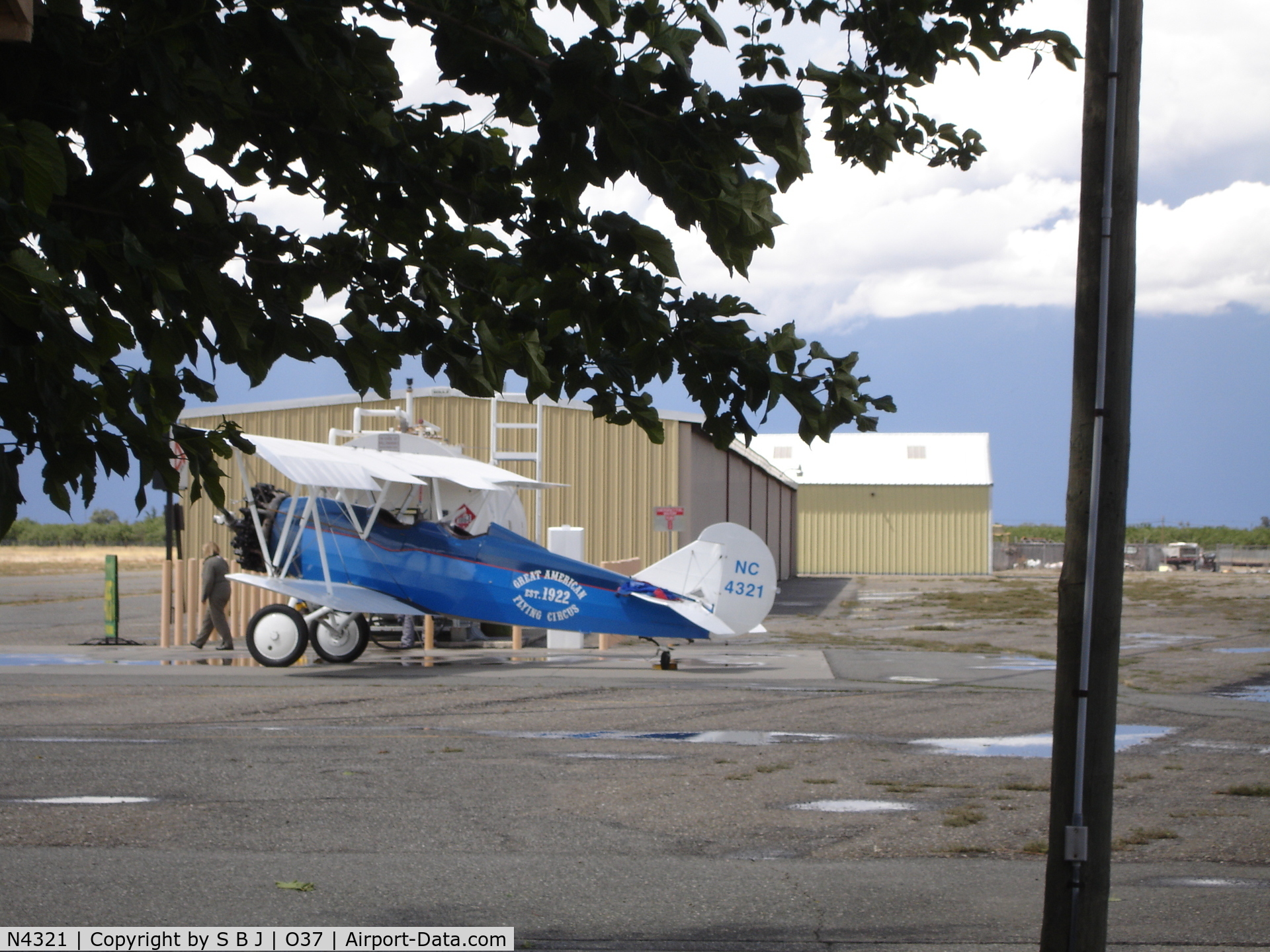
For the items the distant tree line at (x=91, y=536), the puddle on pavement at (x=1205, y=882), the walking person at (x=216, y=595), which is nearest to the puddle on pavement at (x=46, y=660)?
the walking person at (x=216, y=595)

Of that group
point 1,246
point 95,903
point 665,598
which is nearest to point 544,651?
point 665,598

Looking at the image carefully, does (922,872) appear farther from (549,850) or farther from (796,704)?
(796,704)

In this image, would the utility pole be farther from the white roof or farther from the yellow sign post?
the white roof

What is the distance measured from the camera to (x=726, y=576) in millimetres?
15094

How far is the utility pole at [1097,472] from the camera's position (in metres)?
3.90

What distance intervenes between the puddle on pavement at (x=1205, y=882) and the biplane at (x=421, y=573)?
30.6 ft

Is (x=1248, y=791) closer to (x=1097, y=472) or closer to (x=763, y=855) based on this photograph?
(x=763, y=855)

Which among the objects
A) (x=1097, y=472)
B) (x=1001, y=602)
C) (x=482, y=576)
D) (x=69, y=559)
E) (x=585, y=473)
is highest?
(x=585, y=473)

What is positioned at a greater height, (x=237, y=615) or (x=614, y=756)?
(x=237, y=615)

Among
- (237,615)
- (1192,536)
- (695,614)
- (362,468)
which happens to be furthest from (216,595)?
(1192,536)

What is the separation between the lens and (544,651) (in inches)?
719

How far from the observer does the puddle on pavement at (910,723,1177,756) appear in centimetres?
918

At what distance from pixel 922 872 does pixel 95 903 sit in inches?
138

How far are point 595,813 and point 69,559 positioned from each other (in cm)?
7482
